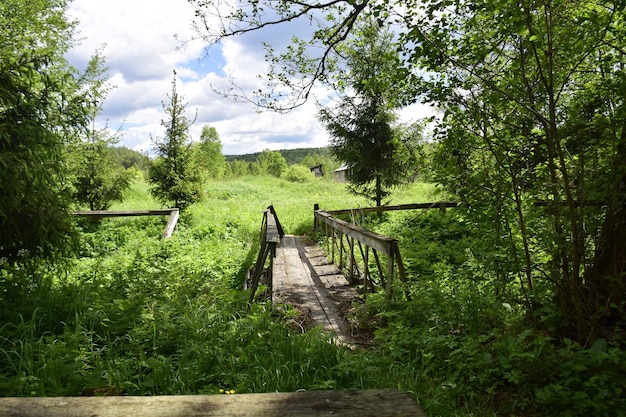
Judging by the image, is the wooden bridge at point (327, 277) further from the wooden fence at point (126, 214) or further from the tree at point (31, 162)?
the wooden fence at point (126, 214)

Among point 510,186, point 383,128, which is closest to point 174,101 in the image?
point 383,128

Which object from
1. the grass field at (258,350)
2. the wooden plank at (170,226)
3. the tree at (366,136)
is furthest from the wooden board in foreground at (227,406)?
the tree at (366,136)

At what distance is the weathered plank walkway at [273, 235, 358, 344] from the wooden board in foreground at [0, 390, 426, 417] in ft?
9.45

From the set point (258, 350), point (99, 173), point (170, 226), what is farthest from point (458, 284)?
point (99, 173)

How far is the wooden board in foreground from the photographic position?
1381mm

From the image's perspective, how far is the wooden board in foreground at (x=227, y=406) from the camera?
1381 mm

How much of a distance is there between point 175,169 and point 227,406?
1689 centimetres

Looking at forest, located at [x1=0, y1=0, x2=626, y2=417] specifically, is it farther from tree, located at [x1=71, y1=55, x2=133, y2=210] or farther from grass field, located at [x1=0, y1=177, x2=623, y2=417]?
tree, located at [x1=71, y1=55, x2=133, y2=210]

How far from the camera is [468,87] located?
14.2 feet

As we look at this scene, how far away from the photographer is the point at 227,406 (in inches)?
56.0

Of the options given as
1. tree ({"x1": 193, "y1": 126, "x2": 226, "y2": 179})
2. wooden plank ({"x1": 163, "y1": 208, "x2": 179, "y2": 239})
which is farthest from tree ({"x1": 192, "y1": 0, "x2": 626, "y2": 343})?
tree ({"x1": 193, "y1": 126, "x2": 226, "y2": 179})

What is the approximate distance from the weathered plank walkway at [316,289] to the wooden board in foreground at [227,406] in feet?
9.45

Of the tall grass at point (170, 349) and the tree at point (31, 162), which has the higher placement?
the tree at point (31, 162)

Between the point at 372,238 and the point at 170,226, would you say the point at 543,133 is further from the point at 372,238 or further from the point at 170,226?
the point at 170,226
